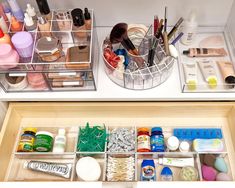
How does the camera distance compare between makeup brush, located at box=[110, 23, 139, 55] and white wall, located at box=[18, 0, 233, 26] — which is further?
white wall, located at box=[18, 0, 233, 26]

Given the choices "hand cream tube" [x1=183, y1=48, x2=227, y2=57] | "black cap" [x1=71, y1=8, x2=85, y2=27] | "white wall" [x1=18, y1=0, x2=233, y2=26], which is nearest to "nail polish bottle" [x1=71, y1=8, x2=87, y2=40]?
"black cap" [x1=71, y1=8, x2=85, y2=27]

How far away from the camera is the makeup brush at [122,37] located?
0.91 metres

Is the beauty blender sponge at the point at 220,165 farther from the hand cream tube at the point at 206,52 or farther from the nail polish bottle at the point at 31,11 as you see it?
the nail polish bottle at the point at 31,11

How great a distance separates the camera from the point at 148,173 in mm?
905

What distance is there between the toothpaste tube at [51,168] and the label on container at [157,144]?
0.26 meters

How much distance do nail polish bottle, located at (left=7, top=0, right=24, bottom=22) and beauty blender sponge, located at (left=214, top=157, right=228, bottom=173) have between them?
2.44 feet

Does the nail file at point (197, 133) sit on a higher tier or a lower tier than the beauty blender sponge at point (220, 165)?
higher

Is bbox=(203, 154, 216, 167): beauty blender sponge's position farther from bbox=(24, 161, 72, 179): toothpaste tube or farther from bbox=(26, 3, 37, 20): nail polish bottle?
bbox=(26, 3, 37, 20): nail polish bottle

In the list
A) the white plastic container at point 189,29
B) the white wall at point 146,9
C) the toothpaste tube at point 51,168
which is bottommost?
the toothpaste tube at point 51,168

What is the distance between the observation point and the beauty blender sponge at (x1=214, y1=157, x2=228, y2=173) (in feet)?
3.01

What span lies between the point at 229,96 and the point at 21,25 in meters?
0.68

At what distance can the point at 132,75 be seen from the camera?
936mm

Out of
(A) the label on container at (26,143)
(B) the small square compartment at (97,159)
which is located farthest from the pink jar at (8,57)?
(B) the small square compartment at (97,159)

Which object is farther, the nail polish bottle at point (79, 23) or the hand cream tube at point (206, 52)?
the hand cream tube at point (206, 52)
